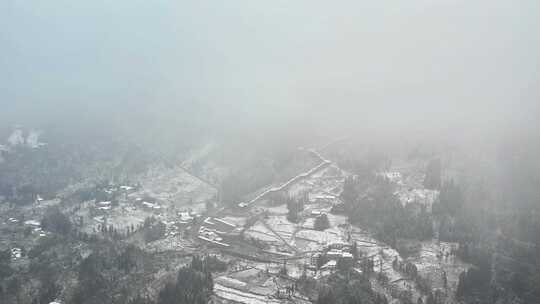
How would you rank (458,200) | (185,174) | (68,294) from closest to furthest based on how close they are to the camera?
(68,294) → (458,200) → (185,174)

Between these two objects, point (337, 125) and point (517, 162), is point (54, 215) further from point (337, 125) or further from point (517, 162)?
point (517, 162)

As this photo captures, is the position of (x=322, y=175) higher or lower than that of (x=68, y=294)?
higher

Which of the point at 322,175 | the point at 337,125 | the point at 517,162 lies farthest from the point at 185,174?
the point at 517,162

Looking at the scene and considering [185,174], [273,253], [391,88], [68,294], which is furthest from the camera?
[391,88]

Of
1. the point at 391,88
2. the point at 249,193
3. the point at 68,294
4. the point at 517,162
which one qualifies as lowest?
the point at 68,294

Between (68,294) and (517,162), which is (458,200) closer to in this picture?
(517,162)

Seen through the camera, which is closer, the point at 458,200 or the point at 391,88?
the point at 458,200

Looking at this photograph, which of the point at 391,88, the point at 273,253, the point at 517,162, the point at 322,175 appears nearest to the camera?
the point at 273,253

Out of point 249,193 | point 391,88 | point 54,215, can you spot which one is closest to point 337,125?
point 391,88

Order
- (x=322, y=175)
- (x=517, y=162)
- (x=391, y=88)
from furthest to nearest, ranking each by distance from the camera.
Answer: (x=391, y=88) < (x=322, y=175) < (x=517, y=162)
